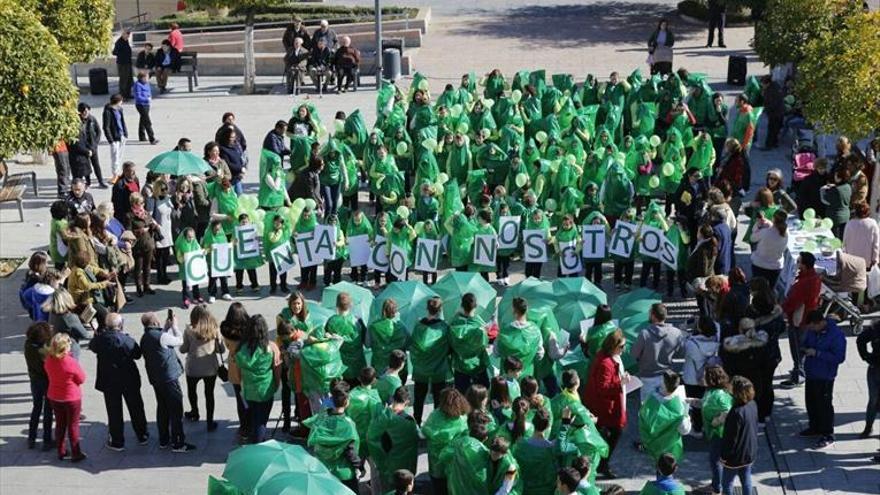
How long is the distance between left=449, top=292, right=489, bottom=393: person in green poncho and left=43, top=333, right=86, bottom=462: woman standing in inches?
143

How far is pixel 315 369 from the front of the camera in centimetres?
1314

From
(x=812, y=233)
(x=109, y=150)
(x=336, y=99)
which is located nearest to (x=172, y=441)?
(x=812, y=233)

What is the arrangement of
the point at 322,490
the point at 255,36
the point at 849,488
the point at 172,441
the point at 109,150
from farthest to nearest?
1. the point at 255,36
2. the point at 109,150
3. the point at 172,441
4. the point at 849,488
5. the point at 322,490

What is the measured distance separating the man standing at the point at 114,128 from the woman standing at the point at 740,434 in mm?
13879

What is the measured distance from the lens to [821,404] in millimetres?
13594

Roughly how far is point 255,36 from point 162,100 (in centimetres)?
537

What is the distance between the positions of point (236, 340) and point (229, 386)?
6.02 ft

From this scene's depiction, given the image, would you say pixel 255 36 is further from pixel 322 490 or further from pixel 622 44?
pixel 322 490

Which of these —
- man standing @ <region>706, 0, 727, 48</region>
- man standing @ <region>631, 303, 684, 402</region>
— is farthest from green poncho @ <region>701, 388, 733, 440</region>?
man standing @ <region>706, 0, 727, 48</region>

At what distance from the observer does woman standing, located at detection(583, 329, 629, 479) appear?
12.7 metres

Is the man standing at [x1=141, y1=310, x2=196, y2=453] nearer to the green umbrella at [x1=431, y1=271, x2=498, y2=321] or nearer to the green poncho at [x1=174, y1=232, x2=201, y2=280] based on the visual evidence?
the green umbrella at [x1=431, y1=271, x2=498, y2=321]

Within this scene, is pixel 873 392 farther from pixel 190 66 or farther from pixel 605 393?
pixel 190 66

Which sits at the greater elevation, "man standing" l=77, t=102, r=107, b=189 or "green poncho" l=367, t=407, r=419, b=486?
"man standing" l=77, t=102, r=107, b=189

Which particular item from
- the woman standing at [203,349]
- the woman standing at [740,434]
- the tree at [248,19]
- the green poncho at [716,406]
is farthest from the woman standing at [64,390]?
the tree at [248,19]
